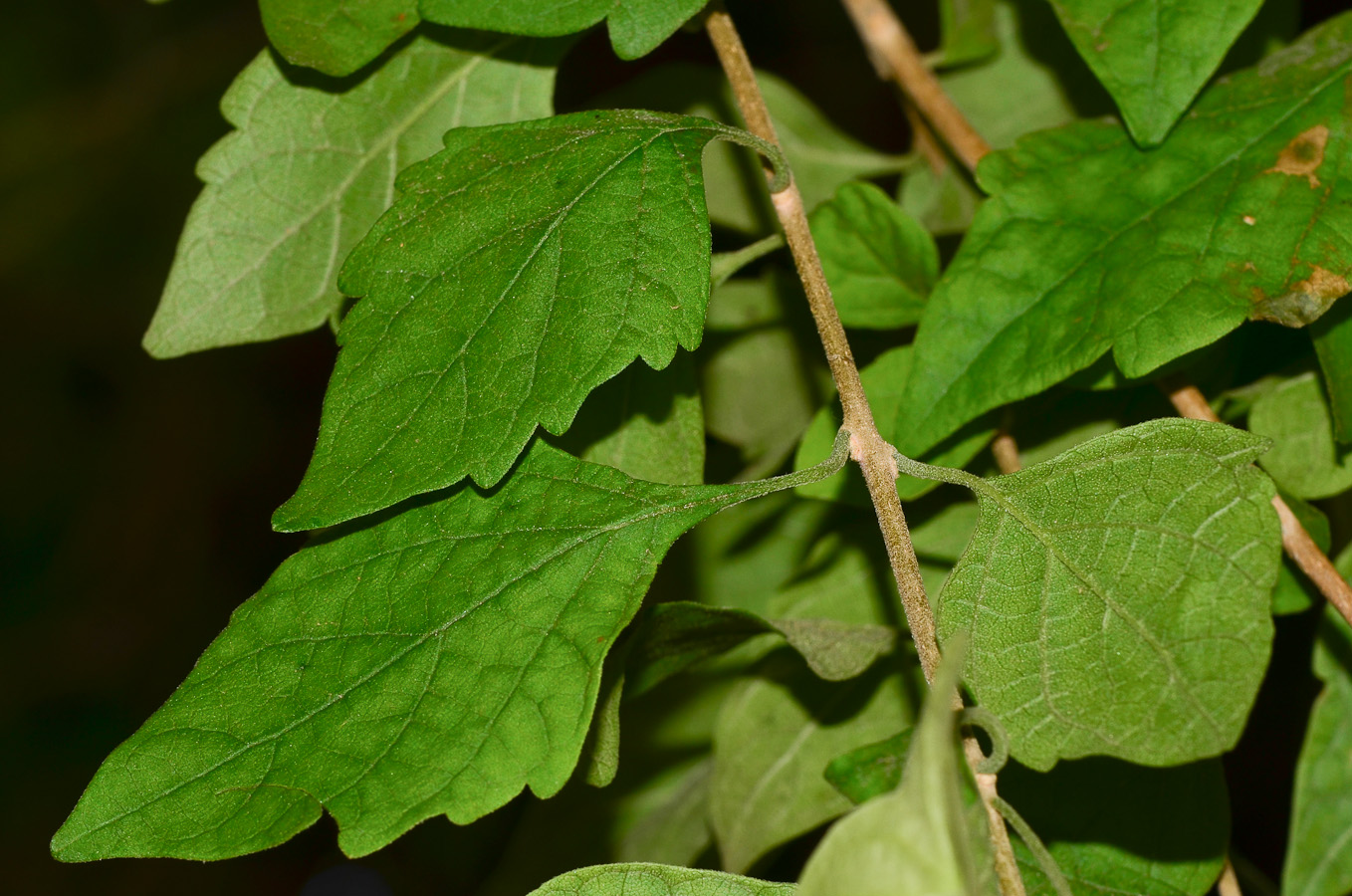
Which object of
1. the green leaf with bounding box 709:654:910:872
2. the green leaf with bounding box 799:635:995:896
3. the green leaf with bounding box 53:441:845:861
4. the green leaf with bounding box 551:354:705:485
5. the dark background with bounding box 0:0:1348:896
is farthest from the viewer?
the dark background with bounding box 0:0:1348:896

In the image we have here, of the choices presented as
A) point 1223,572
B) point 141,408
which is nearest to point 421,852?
point 1223,572

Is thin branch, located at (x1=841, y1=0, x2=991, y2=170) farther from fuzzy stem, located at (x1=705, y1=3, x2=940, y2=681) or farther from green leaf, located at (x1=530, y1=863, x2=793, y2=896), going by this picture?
green leaf, located at (x1=530, y1=863, x2=793, y2=896)

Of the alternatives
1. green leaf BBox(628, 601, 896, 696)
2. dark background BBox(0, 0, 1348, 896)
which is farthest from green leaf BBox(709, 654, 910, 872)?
dark background BBox(0, 0, 1348, 896)

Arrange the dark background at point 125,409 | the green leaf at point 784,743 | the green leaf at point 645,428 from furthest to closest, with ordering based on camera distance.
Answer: the dark background at point 125,409 < the green leaf at point 784,743 < the green leaf at point 645,428

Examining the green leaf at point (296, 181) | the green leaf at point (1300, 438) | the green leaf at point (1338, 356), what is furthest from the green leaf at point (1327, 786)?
the green leaf at point (296, 181)

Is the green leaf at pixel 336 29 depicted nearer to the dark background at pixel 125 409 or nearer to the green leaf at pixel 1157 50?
the green leaf at pixel 1157 50

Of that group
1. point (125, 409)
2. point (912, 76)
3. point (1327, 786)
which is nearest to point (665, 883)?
point (1327, 786)

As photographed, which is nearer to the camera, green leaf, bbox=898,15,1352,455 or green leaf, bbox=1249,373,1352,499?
green leaf, bbox=898,15,1352,455
